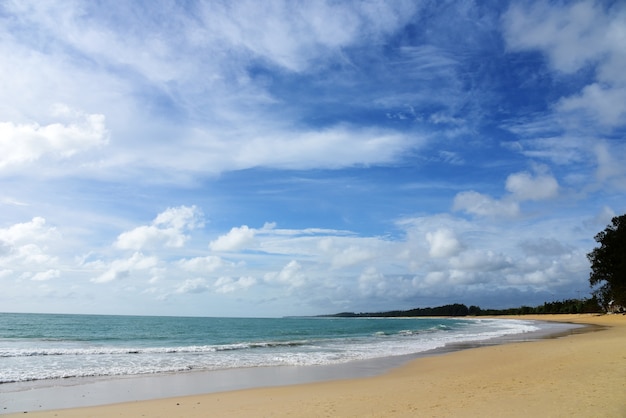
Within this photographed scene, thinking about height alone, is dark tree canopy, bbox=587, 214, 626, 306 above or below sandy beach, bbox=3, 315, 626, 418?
above

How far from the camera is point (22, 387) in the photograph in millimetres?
16219

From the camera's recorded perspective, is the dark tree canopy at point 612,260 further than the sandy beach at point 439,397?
Yes

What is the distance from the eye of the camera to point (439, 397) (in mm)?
11875

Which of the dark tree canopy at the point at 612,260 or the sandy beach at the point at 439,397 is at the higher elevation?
the dark tree canopy at the point at 612,260

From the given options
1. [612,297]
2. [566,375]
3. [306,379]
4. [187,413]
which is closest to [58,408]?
[187,413]

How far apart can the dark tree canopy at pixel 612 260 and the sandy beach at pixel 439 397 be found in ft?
131

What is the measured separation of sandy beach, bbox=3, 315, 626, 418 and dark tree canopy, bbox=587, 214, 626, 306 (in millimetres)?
39956

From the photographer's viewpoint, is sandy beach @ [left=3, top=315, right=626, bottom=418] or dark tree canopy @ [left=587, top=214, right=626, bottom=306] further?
dark tree canopy @ [left=587, top=214, right=626, bottom=306]

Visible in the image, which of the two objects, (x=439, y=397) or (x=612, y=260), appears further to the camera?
(x=612, y=260)

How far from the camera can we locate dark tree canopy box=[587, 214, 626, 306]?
50.2m

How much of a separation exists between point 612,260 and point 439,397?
5155cm

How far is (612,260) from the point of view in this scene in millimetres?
52281

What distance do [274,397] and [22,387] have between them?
388 inches

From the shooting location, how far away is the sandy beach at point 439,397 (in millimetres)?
9883
